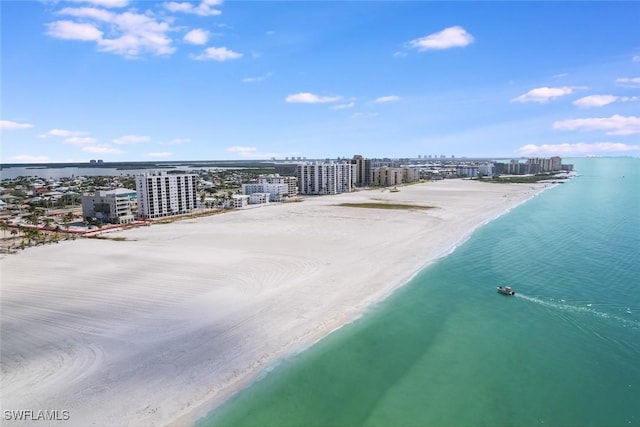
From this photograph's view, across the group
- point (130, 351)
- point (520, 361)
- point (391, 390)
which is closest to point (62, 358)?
point (130, 351)

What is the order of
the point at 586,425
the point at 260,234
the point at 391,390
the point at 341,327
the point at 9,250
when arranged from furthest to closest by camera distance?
the point at 260,234, the point at 9,250, the point at 341,327, the point at 391,390, the point at 586,425

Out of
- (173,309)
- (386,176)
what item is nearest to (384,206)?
(173,309)

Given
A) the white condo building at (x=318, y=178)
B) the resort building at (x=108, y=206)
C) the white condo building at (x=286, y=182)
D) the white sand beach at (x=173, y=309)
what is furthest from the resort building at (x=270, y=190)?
the white sand beach at (x=173, y=309)

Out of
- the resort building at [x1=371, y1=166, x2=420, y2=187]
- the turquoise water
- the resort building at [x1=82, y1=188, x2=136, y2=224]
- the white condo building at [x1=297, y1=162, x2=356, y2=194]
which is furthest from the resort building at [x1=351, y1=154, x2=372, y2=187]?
the turquoise water

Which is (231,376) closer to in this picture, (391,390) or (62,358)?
(391,390)

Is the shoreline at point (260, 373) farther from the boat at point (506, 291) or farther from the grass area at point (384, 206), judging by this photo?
the grass area at point (384, 206)
